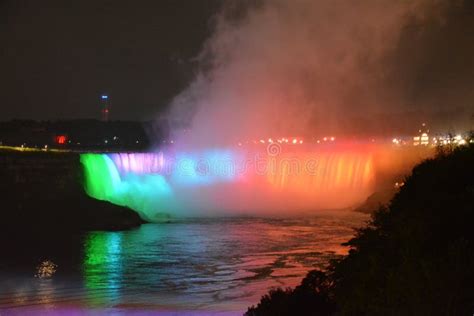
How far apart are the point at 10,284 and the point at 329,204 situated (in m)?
26.4

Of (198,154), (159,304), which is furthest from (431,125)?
(159,304)

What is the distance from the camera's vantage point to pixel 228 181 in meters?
46.3

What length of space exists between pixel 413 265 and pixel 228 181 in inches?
1611

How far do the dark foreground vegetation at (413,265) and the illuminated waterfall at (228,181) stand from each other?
85.8ft

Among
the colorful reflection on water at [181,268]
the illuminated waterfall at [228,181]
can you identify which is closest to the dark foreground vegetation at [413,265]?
the colorful reflection on water at [181,268]

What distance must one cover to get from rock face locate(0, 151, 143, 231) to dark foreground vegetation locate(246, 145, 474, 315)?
22984 mm

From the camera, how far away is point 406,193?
883cm

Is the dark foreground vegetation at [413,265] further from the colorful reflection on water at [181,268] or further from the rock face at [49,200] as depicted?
Result: the rock face at [49,200]

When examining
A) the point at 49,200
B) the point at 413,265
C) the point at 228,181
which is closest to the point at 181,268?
the point at 413,265

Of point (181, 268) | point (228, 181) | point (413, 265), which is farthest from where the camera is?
point (228, 181)

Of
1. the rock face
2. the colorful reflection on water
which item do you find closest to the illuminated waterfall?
the rock face

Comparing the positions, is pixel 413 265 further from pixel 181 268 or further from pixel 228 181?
pixel 228 181

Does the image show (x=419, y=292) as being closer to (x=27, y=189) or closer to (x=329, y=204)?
(x=27, y=189)

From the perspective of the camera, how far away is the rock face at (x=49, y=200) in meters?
30.4
